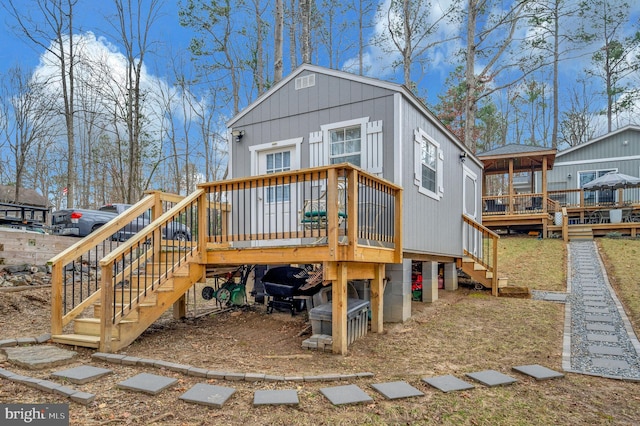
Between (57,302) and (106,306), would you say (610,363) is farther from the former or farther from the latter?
(57,302)

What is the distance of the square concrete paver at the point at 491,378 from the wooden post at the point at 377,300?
1.83 meters

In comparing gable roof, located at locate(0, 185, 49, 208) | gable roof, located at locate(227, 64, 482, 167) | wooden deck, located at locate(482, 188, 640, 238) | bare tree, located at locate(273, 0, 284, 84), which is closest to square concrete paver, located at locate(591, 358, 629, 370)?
gable roof, located at locate(227, 64, 482, 167)

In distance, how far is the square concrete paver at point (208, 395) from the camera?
311 centimetres

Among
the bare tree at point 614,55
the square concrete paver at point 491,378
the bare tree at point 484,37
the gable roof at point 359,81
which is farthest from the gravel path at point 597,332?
the bare tree at point 614,55

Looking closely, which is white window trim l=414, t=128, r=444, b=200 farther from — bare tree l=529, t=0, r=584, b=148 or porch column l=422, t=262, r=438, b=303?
bare tree l=529, t=0, r=584, b=148

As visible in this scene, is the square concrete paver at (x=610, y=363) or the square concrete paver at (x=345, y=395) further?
the square concrete paver at (x=610, y=363)

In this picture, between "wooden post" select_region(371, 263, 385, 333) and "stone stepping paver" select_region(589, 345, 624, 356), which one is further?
"wooden post" select_region(371, 263, 385, 333)

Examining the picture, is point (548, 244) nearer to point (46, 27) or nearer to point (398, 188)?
point (398, 188)

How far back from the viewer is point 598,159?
18.7 m

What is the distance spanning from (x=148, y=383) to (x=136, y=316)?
5.51ft

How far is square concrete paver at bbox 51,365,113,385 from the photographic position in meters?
3.40

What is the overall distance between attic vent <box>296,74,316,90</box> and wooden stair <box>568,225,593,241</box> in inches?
493

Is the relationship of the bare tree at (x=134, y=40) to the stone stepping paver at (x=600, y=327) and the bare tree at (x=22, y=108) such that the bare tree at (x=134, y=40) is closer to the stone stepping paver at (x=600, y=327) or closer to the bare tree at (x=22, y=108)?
the bare tree at (x=22, y=108)

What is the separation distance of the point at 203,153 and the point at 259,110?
49.2 feet
